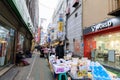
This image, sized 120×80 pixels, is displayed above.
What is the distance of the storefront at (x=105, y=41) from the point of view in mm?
10276

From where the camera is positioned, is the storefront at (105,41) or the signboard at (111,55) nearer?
the storefront at (105,41)

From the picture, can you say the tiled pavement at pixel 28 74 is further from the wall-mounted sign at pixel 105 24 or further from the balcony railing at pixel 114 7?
the balcony railing at pixel 114 7

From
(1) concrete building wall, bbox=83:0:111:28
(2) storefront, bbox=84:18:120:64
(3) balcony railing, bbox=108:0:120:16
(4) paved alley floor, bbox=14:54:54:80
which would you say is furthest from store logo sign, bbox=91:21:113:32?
(4) paved alley floor, bbox=14:54:54:80

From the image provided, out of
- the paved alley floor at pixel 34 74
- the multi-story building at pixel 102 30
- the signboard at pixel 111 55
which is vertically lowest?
the paved alley floor at pixel 34 74

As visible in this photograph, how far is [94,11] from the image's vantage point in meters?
13.6

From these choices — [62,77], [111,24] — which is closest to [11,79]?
[62,77]

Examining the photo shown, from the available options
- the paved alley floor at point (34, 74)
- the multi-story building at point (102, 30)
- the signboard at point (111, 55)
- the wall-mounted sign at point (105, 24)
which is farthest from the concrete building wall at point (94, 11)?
the paved alley floor at point (34, 74)

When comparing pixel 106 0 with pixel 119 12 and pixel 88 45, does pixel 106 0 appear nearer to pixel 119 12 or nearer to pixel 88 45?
pixel 119 12

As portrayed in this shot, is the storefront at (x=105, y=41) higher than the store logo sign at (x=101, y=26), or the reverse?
the store logo sign at (x=101, y=26)

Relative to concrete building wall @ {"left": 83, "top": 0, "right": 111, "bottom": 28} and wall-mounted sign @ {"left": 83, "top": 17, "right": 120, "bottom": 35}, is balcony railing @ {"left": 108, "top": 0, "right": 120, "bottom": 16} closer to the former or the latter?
wall-mounted sign @ {"left": 83, "top": 17, "right": 120, "bottom": 35}

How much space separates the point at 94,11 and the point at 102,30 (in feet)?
8.57

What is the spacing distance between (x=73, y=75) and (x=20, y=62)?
8.14m

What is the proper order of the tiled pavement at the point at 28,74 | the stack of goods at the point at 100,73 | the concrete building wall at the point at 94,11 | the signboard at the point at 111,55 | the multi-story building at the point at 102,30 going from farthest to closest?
the concrete building wall at the point at 94,11
the signboard at the point at 111,55
the multi-story building at the point at 102,30
the tiled pavement at the point at 28,74
the stack of goods at the point at 100,73

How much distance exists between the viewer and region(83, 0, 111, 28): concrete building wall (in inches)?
459
